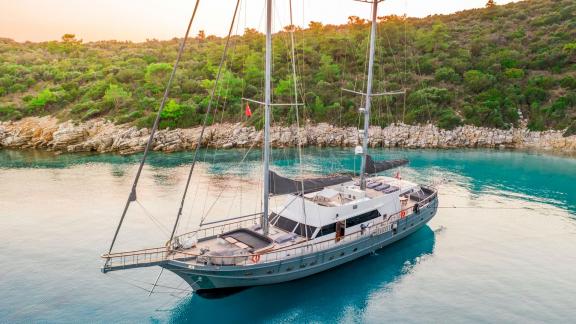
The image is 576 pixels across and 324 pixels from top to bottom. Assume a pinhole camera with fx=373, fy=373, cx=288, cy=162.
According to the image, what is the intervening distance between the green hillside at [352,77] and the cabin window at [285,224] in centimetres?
3508

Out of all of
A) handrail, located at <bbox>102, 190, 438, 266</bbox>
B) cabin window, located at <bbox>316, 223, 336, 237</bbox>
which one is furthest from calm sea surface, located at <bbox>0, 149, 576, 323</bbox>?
cabin window, located at <bbox>316, 223, 336, 237</bbox>

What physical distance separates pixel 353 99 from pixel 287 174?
2819cm

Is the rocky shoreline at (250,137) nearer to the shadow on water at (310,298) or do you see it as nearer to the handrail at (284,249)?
the handrail at (284,249)

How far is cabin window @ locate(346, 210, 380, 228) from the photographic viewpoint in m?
20.4

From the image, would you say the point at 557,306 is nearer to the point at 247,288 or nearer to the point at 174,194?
the point at 247,288

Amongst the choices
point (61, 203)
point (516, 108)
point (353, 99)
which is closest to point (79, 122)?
point (61, 203)

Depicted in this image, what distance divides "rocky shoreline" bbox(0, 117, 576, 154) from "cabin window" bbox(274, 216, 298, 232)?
34.2 m

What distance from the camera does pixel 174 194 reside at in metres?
33.8

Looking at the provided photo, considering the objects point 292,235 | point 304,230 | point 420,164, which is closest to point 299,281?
point 292,235

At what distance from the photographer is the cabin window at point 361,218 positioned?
20.4 m

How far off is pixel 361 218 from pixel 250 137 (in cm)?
3577

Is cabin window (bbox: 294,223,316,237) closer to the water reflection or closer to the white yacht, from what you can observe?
the white yacht

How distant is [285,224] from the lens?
2020cm

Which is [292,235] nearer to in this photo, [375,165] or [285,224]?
[285,224]
